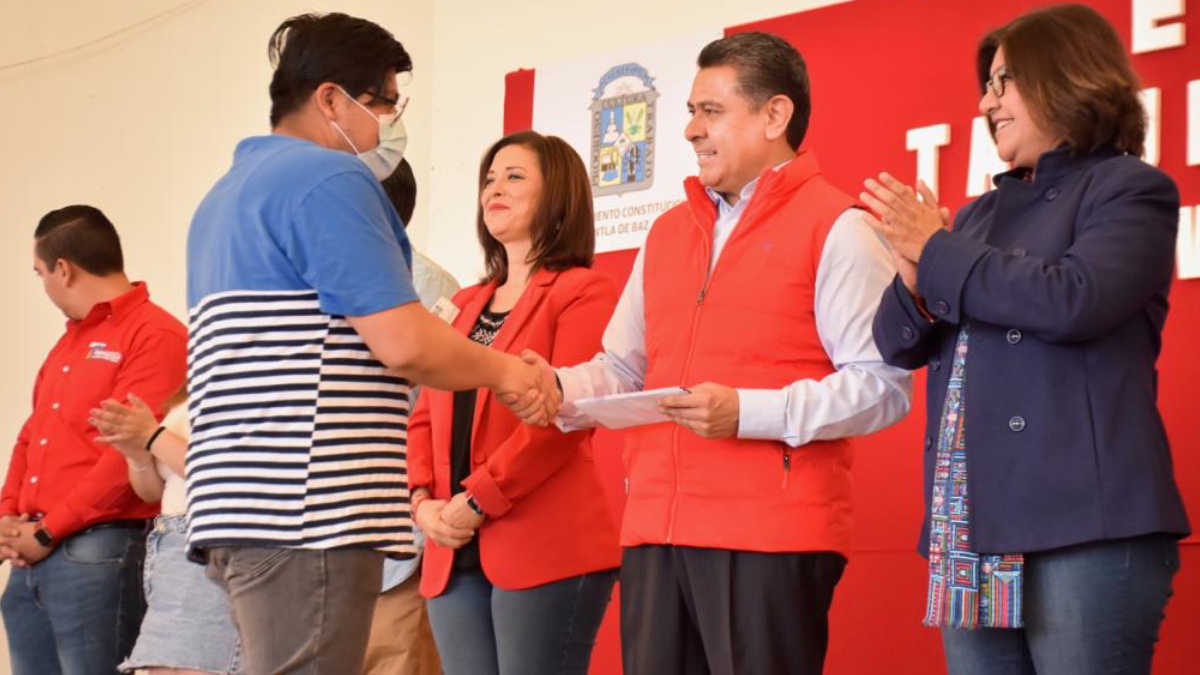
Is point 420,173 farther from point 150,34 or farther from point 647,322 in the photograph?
point 647,322

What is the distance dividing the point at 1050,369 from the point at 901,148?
197cm

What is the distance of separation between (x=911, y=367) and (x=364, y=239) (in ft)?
2.88

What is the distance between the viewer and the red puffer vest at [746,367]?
2.33m

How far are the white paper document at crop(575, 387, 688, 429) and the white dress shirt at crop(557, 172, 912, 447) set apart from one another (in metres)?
0.08

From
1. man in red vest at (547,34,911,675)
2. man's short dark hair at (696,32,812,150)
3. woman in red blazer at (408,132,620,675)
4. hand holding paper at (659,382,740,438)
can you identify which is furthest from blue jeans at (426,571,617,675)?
man's short dark hair at (696,32,812,150)

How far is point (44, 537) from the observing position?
12.6 feet

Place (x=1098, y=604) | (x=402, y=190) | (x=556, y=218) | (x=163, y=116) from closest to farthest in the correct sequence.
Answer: (x=1098, y=604)
(x=556, y=218)
(x=402, y=190)
(x=163, y=116)

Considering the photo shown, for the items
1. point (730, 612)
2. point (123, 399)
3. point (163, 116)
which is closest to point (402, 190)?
point (123, 399)

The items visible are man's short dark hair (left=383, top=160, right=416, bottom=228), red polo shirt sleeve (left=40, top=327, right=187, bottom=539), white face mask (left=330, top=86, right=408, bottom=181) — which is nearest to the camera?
white face mask (left=330, top=86, right=408, bottom=181)

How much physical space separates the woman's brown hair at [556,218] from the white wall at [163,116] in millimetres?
1822

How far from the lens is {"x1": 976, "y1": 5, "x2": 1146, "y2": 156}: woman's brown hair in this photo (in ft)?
6.89

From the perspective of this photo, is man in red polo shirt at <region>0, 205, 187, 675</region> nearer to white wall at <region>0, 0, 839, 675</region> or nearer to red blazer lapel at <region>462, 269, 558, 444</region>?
white wall at <region>0, 0, 839, 675</region>

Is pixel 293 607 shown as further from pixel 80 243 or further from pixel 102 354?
pixel 80 243

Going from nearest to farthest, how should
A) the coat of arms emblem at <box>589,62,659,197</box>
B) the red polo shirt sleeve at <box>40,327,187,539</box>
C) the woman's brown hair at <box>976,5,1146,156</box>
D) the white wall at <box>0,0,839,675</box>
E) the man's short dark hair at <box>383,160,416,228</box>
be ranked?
the woman's brown hair at <box>976,5,1146,156</box>
the man's short dark hair at <box>383,160,416,228</box>
the red polo shirt sleeve at <box>40,327,187,539</box>
the coat of arms emblem at <box>589,62,659,197</box>
the white wall at <box>0,0,839,675</box>
